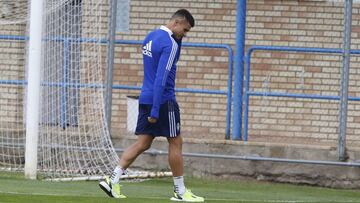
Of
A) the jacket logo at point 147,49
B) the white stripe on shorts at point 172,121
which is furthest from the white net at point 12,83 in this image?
the white stripe on shorts at point 172,121

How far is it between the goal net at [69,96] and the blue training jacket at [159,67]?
2.64m

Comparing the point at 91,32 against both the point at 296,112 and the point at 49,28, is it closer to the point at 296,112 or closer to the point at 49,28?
the point at 49,28

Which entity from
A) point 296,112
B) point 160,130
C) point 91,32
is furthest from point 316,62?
point 160,130

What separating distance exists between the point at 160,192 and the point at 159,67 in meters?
1.92

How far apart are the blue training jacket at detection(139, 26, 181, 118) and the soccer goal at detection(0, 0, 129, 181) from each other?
2392 millimetres

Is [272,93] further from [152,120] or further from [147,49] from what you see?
[152,120]

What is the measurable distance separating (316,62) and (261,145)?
80.0 inches

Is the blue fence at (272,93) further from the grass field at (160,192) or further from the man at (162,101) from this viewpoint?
the man at (162,101)

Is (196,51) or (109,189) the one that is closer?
(109,189)

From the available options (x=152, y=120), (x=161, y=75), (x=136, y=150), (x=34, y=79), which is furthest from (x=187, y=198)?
(x=34, y=79)

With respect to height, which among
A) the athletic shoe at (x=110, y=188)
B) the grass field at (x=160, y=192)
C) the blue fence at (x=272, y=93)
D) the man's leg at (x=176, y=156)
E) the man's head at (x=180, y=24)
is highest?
the man's head at (x=180, y=24)

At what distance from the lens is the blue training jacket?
35.5 ft

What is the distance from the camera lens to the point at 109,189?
11.1 meters

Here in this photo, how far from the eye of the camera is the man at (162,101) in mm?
10859
